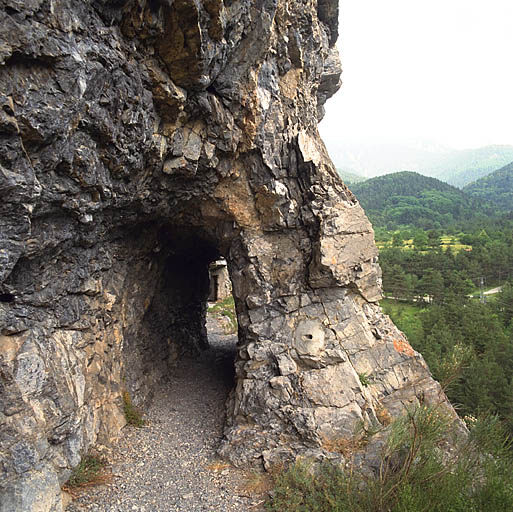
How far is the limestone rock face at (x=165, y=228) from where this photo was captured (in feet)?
19.2

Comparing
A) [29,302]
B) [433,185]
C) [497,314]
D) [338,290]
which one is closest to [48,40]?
[29,302]

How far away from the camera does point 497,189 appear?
443 feet

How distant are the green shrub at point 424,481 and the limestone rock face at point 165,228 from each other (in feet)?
5.07

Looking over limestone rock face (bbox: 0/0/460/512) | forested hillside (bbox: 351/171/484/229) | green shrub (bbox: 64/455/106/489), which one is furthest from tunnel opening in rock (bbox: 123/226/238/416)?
forested hillside (bbox: 351/171/484/229)

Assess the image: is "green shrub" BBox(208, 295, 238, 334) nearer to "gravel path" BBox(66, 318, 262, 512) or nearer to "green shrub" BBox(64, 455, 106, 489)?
"gravel path" BBox(66, 318, 262, 512)

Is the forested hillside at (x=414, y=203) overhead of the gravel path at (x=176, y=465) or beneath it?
overhead

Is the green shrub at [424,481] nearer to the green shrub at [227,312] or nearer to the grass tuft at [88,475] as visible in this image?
the grass tuft at [88,475]

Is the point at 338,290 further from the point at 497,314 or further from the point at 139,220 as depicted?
the point at 497,314

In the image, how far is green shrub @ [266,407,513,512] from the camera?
632cm

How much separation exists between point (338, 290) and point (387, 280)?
36619mm

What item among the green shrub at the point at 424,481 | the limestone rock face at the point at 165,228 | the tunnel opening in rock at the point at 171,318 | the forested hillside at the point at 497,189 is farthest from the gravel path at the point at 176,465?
the forested hillside at the point at 497,189

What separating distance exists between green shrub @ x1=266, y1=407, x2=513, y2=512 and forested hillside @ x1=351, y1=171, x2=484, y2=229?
304 feet

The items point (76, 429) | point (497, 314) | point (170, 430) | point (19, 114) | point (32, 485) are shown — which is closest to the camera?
point (19, 114)

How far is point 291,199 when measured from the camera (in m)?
10.6
